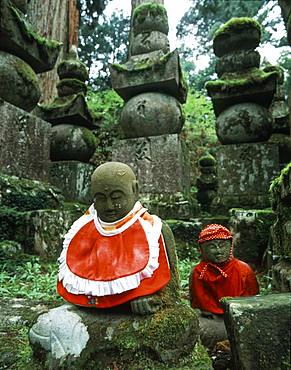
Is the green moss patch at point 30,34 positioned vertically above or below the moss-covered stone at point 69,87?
above

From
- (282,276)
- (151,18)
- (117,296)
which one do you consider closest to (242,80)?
(151,18)

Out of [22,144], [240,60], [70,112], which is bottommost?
[22,144]

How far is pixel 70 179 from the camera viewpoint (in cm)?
545

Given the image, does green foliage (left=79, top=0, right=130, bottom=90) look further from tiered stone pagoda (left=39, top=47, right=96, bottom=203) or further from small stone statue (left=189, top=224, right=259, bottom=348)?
small stone statue (left=189, top=224, right=259, bottom=348)

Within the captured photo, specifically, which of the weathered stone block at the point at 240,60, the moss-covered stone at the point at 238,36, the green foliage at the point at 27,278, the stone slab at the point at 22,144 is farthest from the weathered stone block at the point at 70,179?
the moss-covered stone at the point at 238,36

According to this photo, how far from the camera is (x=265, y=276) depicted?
3096 millimetres

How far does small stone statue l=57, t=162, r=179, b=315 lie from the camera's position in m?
1.62

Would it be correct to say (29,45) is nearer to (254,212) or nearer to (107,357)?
(254,212)

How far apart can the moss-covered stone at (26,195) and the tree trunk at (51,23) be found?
5925mm

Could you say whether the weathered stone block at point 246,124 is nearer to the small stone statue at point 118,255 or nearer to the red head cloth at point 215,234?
the red head cloth at point 215,234

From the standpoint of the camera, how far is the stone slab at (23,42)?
417 centimetres

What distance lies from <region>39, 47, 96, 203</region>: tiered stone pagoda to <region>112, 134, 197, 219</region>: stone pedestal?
88cm

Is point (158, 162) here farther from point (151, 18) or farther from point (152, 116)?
point (151, 18)

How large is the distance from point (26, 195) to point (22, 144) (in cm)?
67
